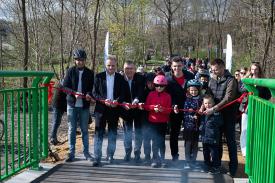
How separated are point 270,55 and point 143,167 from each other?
12700mm

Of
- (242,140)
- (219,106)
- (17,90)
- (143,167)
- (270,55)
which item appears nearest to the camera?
(17,90)

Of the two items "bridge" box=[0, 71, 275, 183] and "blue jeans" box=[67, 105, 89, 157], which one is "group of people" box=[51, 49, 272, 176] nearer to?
"blue jeans" box=[67, 105, 89, 157]

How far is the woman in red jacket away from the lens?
6.04m

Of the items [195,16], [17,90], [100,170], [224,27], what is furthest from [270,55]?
[195,16]

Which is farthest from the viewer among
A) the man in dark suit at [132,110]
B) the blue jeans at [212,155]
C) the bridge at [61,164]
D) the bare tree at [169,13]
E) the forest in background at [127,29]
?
the bare tree at [169,13]

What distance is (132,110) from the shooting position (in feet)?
20.7

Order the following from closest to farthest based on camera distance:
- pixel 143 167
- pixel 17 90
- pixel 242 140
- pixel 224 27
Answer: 1. pixel 17 90
2. pixel 143 167
3. pixel 242 140
4. pixel 224 27

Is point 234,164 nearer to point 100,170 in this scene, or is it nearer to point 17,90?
point 100,170

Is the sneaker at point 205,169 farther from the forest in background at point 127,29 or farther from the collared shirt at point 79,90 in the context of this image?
the forest in background at point 127,29

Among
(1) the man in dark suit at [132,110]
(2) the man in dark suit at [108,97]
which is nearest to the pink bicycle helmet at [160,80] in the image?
(1) the man in dark suit at [132,110]

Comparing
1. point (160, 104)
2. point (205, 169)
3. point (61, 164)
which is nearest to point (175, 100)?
point (160, 104)

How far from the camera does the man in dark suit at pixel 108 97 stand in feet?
20.0

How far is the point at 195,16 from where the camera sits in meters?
42.6

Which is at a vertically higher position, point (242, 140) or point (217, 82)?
point (217, 82)
